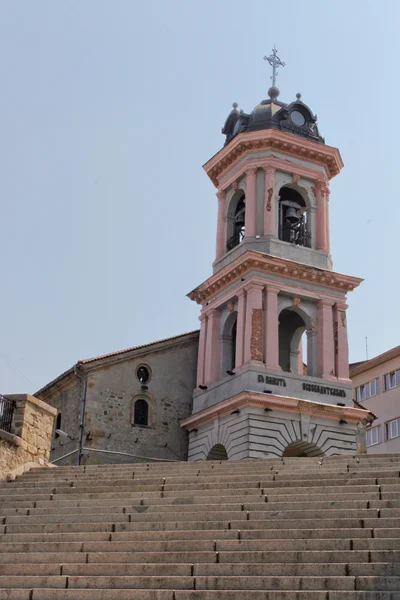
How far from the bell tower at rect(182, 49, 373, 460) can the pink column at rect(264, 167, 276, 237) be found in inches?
1.9

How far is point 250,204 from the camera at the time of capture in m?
34.2

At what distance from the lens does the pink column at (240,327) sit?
31984 millimetres

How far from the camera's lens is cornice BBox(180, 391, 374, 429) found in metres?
30.4

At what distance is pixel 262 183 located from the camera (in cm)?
3450

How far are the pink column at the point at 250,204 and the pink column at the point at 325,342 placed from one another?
378cm

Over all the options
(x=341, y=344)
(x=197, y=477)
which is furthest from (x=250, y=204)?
(x=197, y=477)

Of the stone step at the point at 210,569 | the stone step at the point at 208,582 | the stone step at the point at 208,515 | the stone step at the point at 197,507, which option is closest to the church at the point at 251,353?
the stone step at the point at 197,507

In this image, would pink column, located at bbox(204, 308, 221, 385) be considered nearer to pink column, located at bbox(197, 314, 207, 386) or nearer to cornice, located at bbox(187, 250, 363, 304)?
pink column, located at bbox(197, 314, 207, 386)

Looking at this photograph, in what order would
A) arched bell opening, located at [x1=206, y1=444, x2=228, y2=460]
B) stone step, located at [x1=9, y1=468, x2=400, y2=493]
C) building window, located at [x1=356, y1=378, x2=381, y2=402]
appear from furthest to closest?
building window, located at [x1=356, y1=378, x2=381, y2=402] < arched bell opening, located at [x1=206, y1=444, x2=228, y2=460] < stone step, located at [x1=9, y1=468, x2=400, y2=493]

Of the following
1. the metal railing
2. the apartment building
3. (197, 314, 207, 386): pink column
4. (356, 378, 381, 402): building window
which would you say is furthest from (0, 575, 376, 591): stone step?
(356, 378, 381, 402): building window

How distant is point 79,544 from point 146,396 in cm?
2121

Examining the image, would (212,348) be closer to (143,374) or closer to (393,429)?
(143,374)

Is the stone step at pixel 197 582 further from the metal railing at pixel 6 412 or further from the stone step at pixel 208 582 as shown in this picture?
the metal railing at pixel 6 412

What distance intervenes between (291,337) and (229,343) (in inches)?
104
